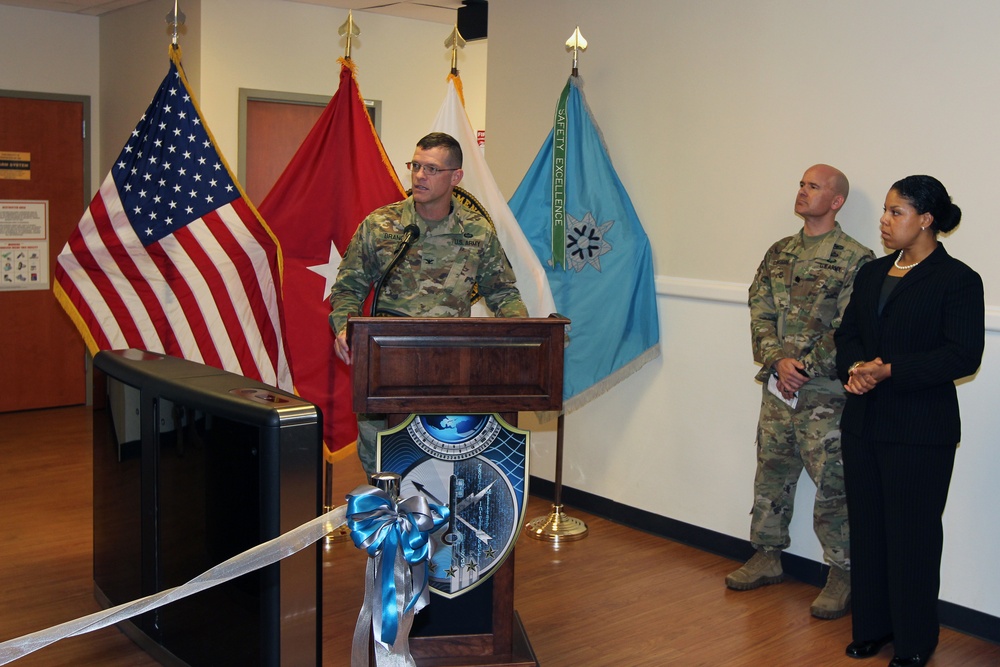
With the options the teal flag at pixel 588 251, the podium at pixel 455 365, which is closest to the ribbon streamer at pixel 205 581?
the podium at pixel 455 365

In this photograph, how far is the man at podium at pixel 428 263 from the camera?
314 centimetres

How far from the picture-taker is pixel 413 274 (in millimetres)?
3240

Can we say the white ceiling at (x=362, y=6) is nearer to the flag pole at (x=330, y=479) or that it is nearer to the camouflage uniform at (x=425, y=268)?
the flag pole at (x=330, y=479)

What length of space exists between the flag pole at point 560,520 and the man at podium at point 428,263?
1.17 meters

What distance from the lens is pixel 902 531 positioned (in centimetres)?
305

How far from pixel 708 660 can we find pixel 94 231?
2.78 meters

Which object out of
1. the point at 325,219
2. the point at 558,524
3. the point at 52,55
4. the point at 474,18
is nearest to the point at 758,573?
the point at 558,524

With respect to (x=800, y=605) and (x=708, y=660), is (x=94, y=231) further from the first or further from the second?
(x=800, y=605)

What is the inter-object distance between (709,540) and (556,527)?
2.11 feet

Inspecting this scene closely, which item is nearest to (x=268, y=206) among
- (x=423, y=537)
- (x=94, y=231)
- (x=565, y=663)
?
(x=94, y=231)

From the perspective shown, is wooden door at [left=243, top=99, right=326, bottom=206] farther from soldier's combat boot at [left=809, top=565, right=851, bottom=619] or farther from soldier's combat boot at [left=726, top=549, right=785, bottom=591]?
soldier's combat boot at [left=809, top=565, right=851, bottom=619]

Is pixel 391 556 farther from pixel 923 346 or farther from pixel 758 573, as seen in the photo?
pixel 758 573

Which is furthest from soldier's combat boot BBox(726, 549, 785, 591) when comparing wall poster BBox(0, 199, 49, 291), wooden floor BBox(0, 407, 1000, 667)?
wall poster BBox(0, 199, 49, 291)

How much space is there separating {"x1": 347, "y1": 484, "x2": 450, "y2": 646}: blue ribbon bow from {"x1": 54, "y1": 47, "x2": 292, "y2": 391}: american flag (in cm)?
254
